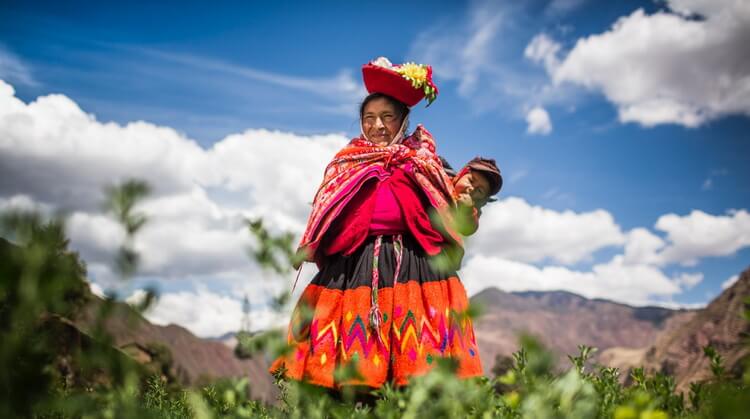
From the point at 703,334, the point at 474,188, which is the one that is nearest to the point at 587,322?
the point at 703,334

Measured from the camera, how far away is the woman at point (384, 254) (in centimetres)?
370

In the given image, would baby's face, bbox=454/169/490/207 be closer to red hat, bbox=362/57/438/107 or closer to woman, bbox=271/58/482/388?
woman, bbox=271/58/482/388

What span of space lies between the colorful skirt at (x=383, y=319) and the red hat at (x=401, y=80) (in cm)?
132

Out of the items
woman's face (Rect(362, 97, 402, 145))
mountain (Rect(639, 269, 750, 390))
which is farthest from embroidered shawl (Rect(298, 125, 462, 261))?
mountain (Rect(639, 269, 750, 390))

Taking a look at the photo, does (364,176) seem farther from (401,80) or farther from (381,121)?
(401,80)

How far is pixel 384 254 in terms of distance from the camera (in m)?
4.08

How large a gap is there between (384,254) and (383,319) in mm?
520

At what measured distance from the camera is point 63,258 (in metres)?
1.01

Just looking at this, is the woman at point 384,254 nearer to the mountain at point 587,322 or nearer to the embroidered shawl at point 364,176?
the embroidered shawl at point 364,176

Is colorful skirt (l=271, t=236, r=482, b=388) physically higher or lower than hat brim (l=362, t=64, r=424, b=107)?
lower

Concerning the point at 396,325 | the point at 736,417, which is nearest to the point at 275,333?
the point at 736,417

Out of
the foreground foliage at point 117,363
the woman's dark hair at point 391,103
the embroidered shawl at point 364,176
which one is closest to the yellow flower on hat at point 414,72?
the woman's dark hair at point 391,103

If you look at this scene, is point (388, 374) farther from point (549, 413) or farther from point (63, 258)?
point (63, 258)

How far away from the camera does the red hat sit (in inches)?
180
